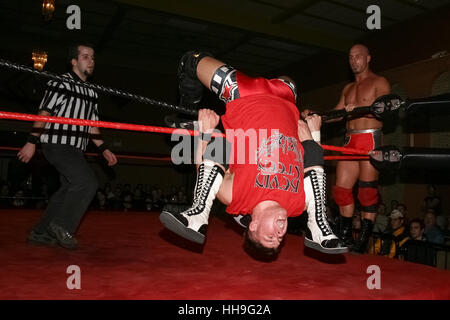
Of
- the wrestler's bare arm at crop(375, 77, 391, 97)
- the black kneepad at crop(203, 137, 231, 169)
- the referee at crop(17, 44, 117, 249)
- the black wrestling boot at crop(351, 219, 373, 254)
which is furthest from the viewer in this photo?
the wrestler's bare arm at crop(375, 77, 391, 97)

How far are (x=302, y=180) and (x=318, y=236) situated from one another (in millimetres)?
314

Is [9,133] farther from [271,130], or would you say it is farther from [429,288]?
[429,288]

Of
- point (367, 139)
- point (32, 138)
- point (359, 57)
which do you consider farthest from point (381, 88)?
point (32, 138)

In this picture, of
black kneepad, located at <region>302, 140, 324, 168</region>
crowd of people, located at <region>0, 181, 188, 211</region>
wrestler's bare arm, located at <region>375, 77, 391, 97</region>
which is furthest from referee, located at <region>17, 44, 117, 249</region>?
crowd of people, located at <region>0, 181, 188, 211</region>

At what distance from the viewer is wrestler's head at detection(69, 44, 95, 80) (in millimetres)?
2539

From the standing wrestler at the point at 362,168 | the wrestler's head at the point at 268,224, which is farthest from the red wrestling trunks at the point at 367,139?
the wrestler's head at the point at 268,224

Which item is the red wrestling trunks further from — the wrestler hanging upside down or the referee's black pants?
the referee's black pants

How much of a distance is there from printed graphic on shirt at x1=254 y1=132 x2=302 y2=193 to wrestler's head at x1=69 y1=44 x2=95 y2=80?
153cm

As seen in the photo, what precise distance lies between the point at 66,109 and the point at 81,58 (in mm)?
406

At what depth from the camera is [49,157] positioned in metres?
2.40
